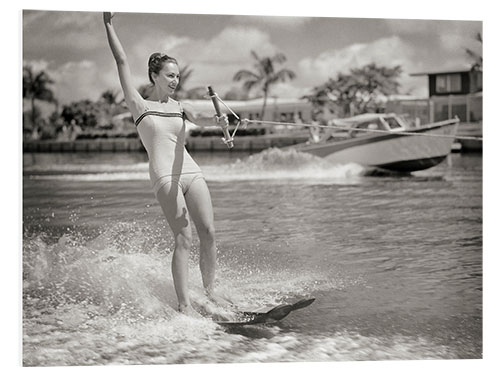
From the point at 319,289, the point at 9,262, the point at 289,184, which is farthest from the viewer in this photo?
the point at 289,184

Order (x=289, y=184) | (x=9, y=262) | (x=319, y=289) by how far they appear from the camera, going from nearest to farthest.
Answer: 1. (x=9, y=262)
2. (x=319, y=289)
3. (x=289, y=184)

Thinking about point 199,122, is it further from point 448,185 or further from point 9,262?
point 448,185

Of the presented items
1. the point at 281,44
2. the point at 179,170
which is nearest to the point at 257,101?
the point at 281,44

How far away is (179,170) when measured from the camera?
3789mm

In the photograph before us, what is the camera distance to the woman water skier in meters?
3.76

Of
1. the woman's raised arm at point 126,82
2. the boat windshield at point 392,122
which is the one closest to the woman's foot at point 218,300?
the woman's raised arm at point 126,82

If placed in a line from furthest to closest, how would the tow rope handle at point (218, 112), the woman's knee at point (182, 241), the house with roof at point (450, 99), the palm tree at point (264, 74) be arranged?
the house with roof at point (450, 99) < the palm tree at point (264, 74) < the woman's knee at point (182, 241) < the tow rope handle at point (218, 112)

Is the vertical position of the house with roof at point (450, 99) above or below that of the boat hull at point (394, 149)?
above

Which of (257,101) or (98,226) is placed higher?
(257,101)

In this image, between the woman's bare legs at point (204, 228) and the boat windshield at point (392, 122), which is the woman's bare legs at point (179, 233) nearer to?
the woman's bare legs at point (204, 228)

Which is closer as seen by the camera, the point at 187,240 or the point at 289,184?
the point at 187,240

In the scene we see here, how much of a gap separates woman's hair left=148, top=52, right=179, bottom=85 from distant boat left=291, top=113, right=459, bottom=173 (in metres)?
0.85

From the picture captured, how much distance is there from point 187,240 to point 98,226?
1.49 feet

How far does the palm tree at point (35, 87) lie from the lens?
3.79 metres
